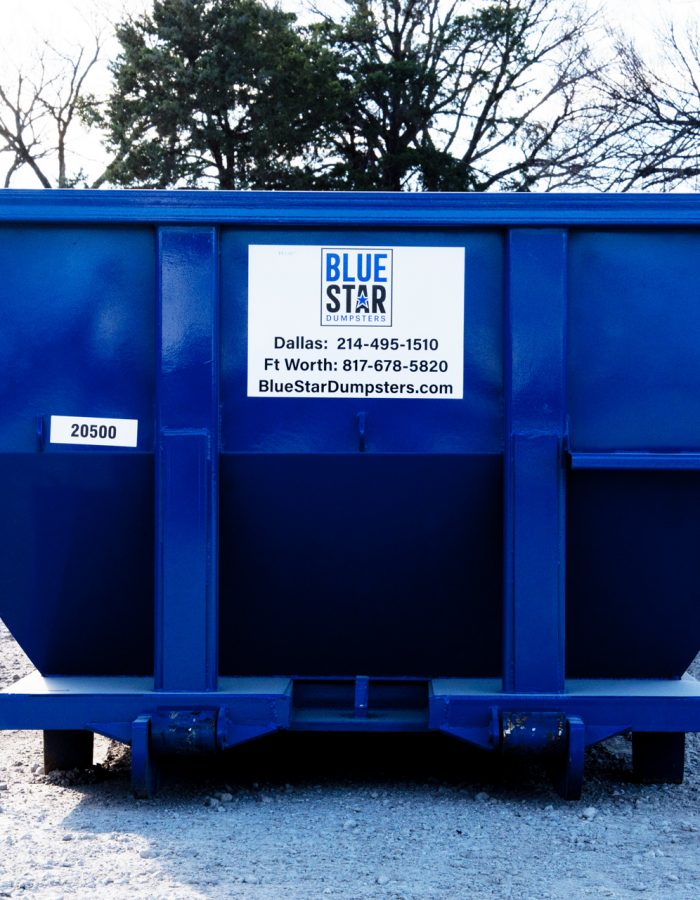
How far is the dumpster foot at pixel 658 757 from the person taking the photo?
425cm

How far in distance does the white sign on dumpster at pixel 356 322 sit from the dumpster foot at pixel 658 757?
153 centimetres

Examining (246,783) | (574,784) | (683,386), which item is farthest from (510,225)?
(246,783)

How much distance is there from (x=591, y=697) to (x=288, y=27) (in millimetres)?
22494

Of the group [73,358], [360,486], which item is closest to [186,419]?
[73,358]

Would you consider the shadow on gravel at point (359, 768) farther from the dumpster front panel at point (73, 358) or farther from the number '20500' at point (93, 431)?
the number '20500' at point (93, 431)

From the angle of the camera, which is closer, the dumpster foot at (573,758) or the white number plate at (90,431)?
the dumpster foot at (573,758)

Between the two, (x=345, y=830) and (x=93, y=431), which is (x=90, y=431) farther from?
(x=345, y=830)

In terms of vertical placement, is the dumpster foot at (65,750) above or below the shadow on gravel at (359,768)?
above

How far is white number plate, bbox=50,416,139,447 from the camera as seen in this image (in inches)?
158

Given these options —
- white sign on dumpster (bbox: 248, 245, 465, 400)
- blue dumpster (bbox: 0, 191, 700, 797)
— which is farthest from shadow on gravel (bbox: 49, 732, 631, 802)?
white sign on dumpster (bbox: 248, 245, 465, 400)

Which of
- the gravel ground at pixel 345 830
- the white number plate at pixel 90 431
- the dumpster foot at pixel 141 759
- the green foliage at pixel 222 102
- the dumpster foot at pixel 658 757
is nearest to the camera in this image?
the gravel ground at pixel 345 830

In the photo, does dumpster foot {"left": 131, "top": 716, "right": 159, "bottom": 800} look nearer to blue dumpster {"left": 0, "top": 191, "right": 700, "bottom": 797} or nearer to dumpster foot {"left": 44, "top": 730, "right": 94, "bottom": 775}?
blue dumpster {"left": 0, "top": 191, "right": 700, "bottom": 797}

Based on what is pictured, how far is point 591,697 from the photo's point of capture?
13.1 ft

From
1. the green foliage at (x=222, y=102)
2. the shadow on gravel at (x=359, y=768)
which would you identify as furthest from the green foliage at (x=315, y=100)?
the shadow on gravel at (x=359, y=768)
